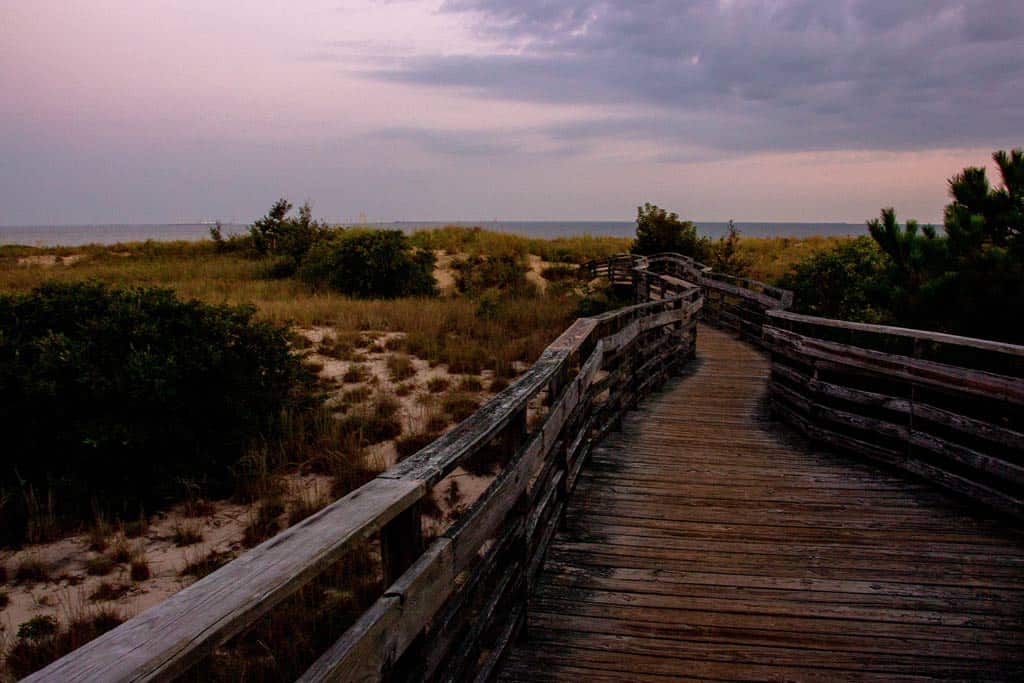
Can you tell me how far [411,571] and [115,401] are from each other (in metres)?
5.10

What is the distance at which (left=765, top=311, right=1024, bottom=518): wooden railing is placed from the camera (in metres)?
4.68

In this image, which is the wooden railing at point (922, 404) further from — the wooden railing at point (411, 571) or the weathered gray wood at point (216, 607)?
the weathered gray wood at point (216, 607)

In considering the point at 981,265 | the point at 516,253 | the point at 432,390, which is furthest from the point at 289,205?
the point at 981,265

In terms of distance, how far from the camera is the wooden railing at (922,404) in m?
4.68

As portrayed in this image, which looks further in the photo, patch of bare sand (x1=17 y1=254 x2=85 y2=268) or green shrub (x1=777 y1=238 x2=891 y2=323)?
patch of bare sand (x1=17 y1=254 x2=85 y2=268)

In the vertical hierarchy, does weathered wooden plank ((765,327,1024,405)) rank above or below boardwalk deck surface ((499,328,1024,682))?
above

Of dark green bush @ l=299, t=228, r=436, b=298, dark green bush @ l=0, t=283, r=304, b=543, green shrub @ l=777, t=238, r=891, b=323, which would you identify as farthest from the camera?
dark green bush @ l=299, t=228, r=436, b=298

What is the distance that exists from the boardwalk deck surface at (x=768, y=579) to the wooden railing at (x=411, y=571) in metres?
0.39

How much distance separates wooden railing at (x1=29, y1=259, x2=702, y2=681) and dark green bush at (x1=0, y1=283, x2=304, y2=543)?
377cm

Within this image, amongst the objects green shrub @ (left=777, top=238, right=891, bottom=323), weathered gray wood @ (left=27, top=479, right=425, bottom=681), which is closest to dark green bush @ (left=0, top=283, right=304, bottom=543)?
weathered gray wood @ (left=27, top=479, right=425, bottom=681)

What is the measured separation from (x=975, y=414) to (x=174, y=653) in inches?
262

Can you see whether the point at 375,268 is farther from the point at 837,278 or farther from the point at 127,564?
the point at 127,564

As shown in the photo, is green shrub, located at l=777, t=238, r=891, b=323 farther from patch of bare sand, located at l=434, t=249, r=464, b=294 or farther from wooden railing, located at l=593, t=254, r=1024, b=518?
patch of bare sand, located at l=434, t=249, r=464, b=294

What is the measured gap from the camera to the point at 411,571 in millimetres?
1839
